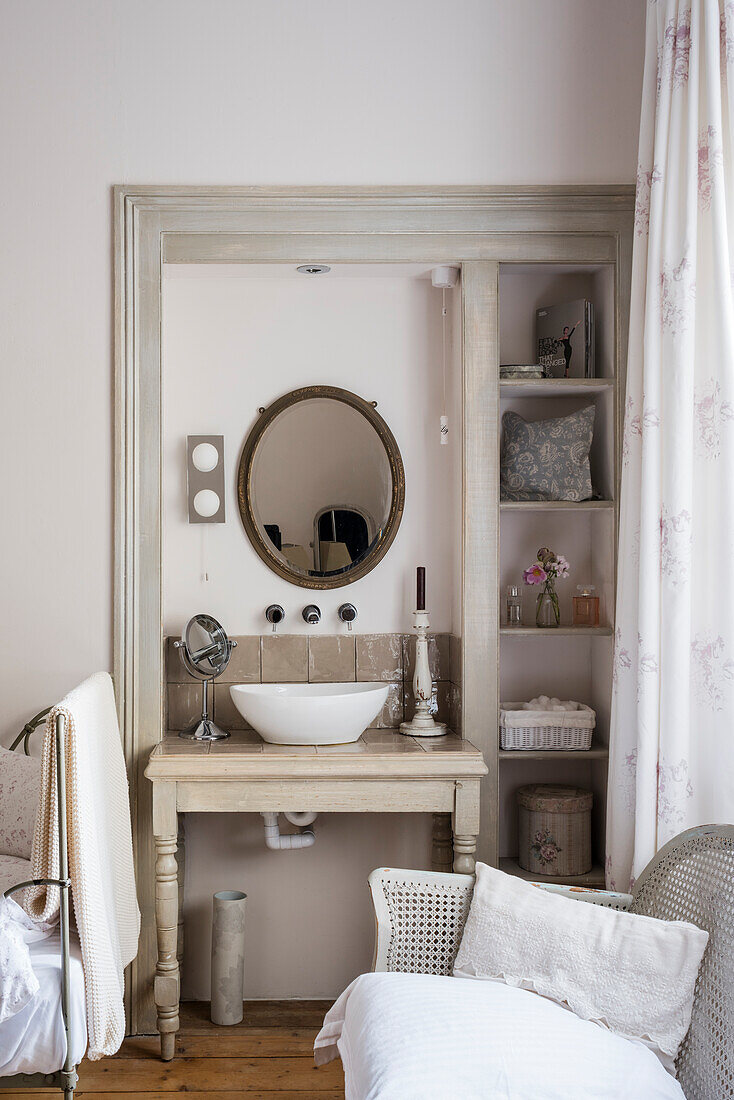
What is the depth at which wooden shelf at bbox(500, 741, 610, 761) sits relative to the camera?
2.92 meters

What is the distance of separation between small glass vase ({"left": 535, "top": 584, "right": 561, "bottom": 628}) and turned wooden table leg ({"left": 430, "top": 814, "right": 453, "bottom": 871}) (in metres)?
0.67

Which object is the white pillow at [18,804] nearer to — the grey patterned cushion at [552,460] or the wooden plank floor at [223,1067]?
the wooden plank floor at [223,1067]

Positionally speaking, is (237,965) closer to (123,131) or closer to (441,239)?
(441,239)

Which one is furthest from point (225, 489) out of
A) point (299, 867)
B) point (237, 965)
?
point (237, 965)

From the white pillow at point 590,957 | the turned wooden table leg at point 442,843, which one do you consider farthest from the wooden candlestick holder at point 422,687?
the white pillow at point 590,957

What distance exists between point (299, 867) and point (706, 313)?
6.60 feet

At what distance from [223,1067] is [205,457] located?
5.66 ft

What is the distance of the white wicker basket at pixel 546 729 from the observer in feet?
9.60

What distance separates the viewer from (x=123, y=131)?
2875mm

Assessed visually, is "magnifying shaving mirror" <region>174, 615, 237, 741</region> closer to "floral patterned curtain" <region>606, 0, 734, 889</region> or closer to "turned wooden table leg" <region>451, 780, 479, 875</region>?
"turned wooden table leg" <region>451, 780, 479, 875</region>

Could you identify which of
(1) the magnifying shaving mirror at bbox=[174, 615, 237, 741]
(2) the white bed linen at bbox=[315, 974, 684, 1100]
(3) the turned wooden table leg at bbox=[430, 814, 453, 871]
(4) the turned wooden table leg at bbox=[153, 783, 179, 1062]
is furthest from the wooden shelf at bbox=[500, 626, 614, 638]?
(2) the white bed linen at bbox=[315, 974, 684, 1100]

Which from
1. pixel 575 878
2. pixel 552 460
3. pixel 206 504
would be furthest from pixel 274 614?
pixel 575 878

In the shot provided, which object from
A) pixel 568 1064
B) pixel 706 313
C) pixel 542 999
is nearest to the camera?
pixel 568 1064

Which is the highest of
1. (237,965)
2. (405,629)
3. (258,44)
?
(258,44)
